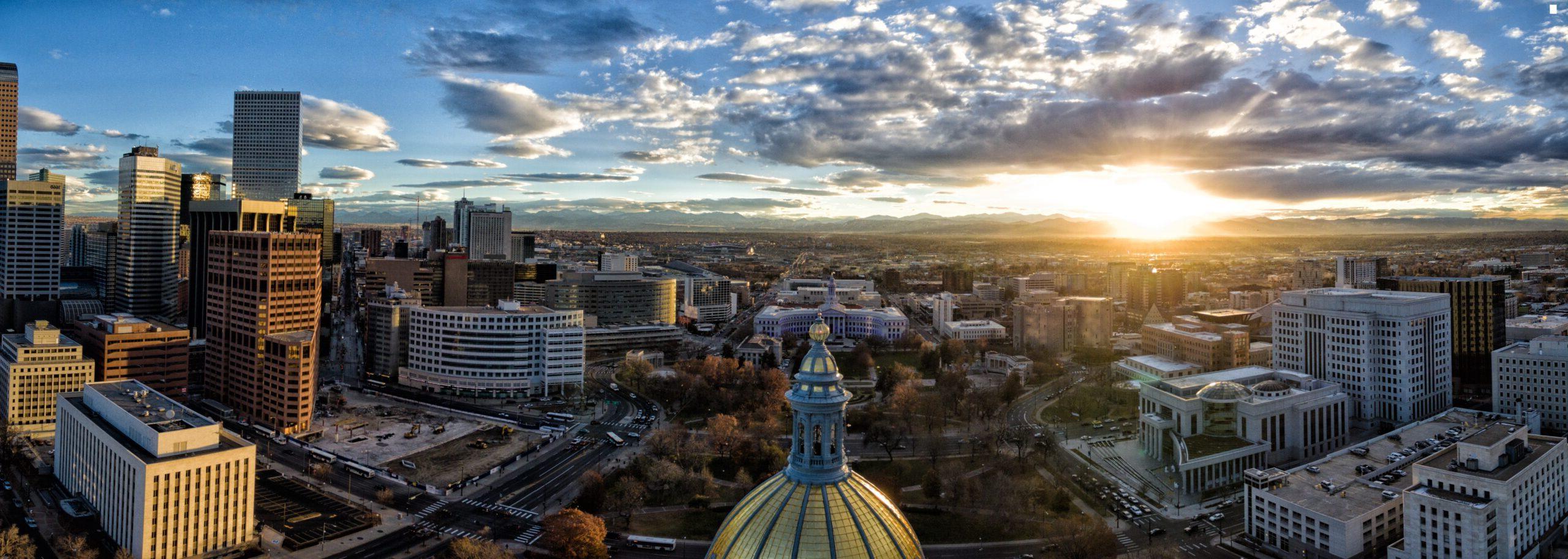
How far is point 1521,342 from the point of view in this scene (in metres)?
62.0

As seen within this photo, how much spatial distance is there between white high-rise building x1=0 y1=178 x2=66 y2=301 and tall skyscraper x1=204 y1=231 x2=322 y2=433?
43823 mm

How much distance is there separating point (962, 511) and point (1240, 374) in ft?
93.8

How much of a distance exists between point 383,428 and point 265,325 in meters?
12.4

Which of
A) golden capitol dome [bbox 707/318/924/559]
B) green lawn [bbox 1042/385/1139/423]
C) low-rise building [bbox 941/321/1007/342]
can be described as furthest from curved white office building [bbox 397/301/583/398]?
golden capitol dome [bbox 707/318/924/559]

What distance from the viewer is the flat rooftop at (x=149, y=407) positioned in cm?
4009

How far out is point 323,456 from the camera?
51.4m

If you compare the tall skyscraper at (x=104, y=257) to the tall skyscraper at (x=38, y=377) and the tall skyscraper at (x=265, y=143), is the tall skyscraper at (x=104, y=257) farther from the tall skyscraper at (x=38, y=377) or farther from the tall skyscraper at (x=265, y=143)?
the tall skyscraper at (x=38, y=377)

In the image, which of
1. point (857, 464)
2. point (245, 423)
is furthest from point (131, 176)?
point (857, 464)

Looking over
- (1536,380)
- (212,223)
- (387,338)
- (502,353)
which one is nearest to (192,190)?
(212,223)

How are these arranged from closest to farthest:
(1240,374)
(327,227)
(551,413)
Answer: (1240,374)
(551,413)
(327,227)

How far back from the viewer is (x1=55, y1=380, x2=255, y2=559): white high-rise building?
3691 centimetres

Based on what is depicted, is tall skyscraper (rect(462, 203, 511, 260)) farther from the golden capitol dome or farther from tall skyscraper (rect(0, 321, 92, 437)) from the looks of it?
the golden capitol dome

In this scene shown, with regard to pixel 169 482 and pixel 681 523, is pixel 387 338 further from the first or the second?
pixel 681 523

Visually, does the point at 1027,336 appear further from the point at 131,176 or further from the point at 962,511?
the point at 131,176
